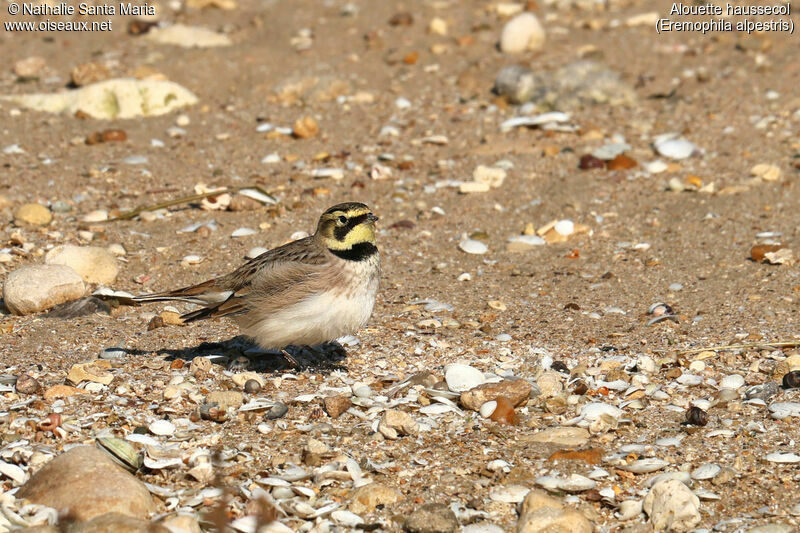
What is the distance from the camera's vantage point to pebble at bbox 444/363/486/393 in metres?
5.36

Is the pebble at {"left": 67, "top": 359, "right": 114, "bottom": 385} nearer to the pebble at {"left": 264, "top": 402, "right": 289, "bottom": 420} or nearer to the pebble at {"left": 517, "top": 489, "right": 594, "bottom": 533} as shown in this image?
the pebble at {"left": 264, "top": 402, "right": 289, "bottom": 420}

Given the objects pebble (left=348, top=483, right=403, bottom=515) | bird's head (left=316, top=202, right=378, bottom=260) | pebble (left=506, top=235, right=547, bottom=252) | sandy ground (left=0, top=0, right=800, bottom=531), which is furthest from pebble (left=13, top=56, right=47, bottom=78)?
pebble (left=348, top=483, right=403, bottom=515)

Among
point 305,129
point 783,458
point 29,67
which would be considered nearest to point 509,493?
point 783,458

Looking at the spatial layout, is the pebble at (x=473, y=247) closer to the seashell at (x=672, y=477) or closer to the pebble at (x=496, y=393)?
the pebble at (x=496, y=393)

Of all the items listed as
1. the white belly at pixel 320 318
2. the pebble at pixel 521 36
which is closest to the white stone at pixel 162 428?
the white belly at pixel 320 318

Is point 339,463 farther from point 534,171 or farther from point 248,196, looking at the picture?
point 534,171

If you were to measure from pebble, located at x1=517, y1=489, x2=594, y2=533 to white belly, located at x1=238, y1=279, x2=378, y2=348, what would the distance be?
5.56ft

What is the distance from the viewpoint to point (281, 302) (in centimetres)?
550

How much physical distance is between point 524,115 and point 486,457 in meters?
5.92

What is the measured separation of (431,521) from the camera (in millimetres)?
4043

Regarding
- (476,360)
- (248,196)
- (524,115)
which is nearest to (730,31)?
(524,115)

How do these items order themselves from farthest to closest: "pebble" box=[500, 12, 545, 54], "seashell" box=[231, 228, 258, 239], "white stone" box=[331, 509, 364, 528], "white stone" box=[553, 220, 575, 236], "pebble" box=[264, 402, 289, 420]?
"pebble" box=[500, 12, 545, 54], "white stone" box=[553, 220, 575, 236], "seashell" box=[231, 228, 258, 239], "pebble" box=[264, 402, 289, 420], "white stone" box=[331, 509, 364, 528]

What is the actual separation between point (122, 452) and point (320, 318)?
1394mm

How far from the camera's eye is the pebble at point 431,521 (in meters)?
4.02
